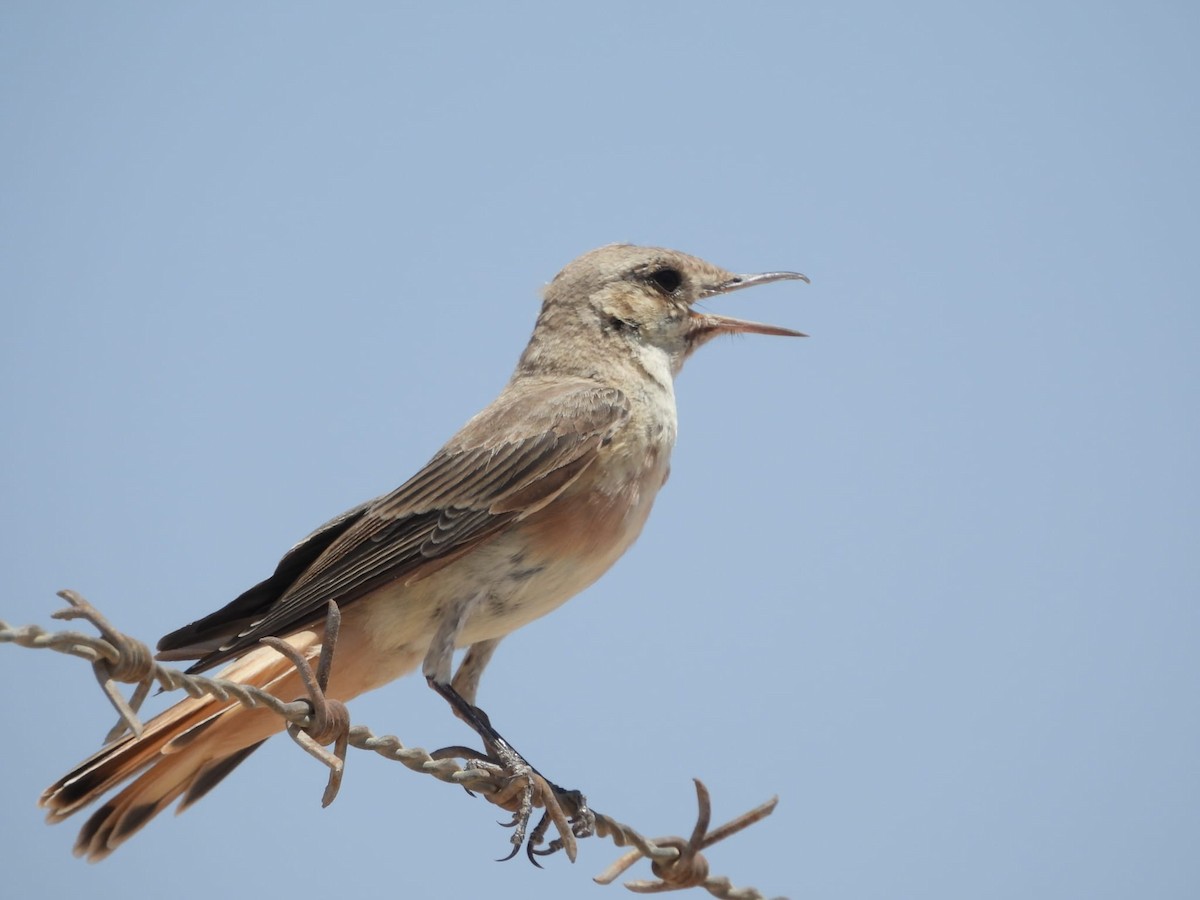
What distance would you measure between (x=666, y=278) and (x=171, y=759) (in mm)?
3094

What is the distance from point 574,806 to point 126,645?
2.54 meters

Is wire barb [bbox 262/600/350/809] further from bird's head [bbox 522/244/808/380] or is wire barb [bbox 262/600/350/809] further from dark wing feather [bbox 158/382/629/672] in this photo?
bird's head [bbox 522/244/808/380]

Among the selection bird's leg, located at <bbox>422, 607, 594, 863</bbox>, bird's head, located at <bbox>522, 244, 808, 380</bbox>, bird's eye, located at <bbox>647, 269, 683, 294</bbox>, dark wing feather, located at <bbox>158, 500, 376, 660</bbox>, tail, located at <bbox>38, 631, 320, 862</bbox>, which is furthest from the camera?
bird's eye, located at <bbox>647, 269, 683, 294</bbox>

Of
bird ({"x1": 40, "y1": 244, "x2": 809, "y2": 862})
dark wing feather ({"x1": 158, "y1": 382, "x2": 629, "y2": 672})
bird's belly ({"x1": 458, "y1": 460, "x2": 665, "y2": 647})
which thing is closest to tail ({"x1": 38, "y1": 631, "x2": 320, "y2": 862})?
bird ({"x1": 40, "y1": 244, "x2": 809, "y2": 862})

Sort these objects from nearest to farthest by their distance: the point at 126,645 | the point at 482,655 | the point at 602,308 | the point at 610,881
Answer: the point at 126,645 < the point at 610,881 < the point at 482,655 < the point at 602,308

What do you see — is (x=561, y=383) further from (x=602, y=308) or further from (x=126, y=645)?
(x=126, y=645)

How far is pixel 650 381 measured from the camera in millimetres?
6047

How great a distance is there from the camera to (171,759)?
196 inches

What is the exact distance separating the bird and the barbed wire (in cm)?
47

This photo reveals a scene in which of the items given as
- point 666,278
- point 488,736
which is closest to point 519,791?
point 488,736

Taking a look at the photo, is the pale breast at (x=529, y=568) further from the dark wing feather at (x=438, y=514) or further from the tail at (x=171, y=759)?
the tail at (x=171, y=759)

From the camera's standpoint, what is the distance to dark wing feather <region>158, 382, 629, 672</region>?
5.23m

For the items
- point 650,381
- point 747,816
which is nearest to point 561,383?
point 650,381

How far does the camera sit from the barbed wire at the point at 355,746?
112 inches
